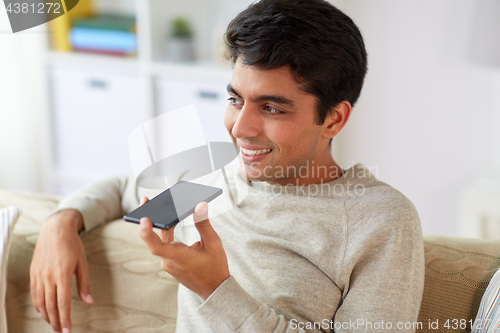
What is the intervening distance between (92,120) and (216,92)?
0.68 meters

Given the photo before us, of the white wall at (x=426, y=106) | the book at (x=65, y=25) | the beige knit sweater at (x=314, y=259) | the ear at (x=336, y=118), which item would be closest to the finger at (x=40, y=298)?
the beige knit sweater at (x=314, y=259)

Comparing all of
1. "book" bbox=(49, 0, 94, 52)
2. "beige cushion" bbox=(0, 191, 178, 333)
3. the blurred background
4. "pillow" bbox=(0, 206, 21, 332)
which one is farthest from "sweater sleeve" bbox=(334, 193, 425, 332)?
"book" bbox=(49, 0, 94, 52)

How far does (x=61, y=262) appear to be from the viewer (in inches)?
38.5

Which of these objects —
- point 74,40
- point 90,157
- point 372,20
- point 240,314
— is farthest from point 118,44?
point 240,314

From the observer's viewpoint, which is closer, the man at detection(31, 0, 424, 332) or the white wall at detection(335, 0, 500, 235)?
the man at detection(31, 0, 424, 332)

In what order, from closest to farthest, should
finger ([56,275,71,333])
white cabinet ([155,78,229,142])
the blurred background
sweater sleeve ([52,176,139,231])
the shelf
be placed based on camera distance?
finger ([56,275,71,333]), sweater sleeve ([52,176,139,231]), the blurred background, white cabinet ([155,78,229,142]), the shelf

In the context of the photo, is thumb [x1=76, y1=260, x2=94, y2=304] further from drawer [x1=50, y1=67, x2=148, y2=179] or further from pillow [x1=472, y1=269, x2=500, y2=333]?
drawer [x1=50, y1=67, x2=148, y2=179]

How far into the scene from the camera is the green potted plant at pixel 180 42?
220cm

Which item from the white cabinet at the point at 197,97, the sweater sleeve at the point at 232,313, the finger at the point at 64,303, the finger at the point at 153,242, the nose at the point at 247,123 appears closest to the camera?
the finger at the point at 153,242

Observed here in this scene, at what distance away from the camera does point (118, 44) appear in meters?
2.29

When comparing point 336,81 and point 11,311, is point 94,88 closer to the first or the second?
point 11,311

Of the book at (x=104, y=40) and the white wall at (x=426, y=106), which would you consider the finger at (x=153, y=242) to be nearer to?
the white wall at (x=426, y=106)

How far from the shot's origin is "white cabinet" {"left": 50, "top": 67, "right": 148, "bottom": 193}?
2.29 meters

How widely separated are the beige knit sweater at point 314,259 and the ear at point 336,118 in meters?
0.09
